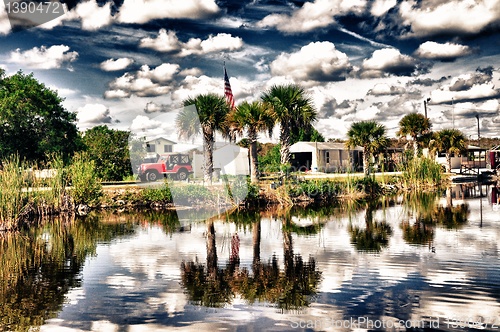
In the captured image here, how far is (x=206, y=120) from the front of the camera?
98.8 feet

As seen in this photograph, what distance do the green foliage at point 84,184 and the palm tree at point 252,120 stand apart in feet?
29.7

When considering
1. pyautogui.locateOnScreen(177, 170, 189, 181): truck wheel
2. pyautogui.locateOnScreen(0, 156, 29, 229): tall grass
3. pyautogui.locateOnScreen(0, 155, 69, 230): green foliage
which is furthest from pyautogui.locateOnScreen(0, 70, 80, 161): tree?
pyautogui.locateOnScreen(0, 156, 29, 229): tall grass

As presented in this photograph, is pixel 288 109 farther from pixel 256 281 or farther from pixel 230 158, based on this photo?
pixel 256 281

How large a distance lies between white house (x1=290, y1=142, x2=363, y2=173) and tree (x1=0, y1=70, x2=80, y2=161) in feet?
73.3

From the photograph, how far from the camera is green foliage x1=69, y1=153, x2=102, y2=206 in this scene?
24.9m

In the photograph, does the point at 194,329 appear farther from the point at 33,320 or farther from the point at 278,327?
the point at 33,320

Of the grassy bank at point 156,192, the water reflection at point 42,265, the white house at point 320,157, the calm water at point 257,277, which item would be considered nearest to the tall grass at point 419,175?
the grassy bank at point 156,192

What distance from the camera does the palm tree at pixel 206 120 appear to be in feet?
98.1

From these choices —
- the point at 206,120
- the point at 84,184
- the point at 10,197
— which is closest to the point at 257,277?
the point at 10,197

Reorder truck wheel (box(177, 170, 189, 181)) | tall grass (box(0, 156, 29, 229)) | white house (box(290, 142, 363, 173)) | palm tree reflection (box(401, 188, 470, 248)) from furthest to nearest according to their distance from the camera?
white house (box(290, 142, 363, 173)) → truck wheel (box(177, 170, 189, 181)) → tall grass (box(0, 156, 29, 229)) → palm tree reflection (box(401, 188, 470, 248))

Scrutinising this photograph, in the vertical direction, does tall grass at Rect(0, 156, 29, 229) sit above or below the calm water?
above

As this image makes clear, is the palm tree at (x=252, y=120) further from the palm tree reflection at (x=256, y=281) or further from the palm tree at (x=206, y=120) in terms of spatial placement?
the palm tree reflection at (x=256, y=281)


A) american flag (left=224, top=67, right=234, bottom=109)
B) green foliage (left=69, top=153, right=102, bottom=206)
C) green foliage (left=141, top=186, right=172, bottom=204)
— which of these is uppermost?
american flag (left=224, top=67, right=234, bottom=109)

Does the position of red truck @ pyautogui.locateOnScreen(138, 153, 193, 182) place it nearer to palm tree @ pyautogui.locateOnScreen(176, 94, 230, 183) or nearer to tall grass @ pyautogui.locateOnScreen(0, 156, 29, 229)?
palm tree @ pyautogui.locateOnScreen(176, 94, 230, 183)
